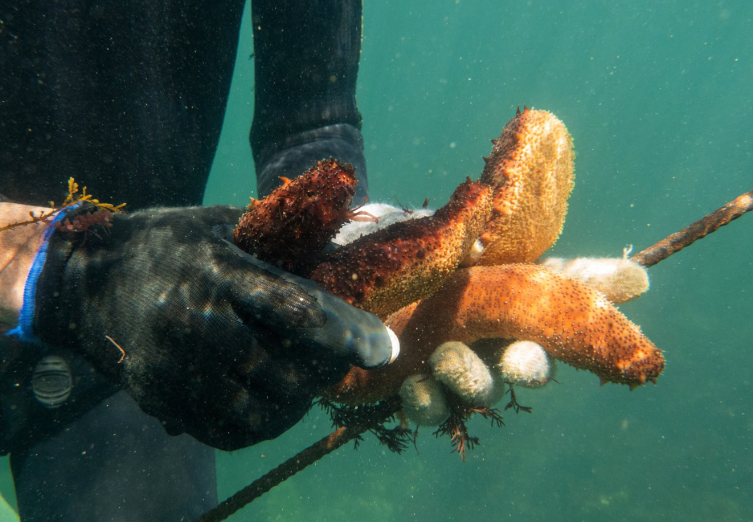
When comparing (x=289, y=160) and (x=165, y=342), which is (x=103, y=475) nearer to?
(x=165, y=342)

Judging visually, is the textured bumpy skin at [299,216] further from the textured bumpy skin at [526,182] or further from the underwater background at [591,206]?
the underwater background at [591,206]

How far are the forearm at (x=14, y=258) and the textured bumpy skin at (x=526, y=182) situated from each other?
1972 millimetres

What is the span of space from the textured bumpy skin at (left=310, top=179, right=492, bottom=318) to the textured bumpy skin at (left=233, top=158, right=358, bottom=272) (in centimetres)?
14

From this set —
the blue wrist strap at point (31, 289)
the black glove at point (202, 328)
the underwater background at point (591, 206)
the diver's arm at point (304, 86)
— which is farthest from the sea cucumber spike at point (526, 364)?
the underwater background at point (591, 206)

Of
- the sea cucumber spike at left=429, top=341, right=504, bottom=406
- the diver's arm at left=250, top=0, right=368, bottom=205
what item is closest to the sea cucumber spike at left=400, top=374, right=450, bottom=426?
the sea cucumber spike at left=429, top=341, right=504, bottom=406

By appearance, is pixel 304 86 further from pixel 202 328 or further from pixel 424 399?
pixel 424 399

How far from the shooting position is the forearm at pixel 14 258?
4.41ft

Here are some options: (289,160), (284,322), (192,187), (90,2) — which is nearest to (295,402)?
(284,322)

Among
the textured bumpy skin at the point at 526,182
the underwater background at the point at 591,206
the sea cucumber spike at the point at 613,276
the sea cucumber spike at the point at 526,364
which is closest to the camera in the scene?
the sea cucumber spike at the point at 526,364

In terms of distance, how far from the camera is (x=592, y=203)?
5128 centimetres

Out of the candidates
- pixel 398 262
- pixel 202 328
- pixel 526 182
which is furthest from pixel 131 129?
pixel 526 182

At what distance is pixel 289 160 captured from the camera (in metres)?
2.44

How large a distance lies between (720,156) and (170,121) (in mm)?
75224

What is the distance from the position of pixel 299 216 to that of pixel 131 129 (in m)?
1.49
